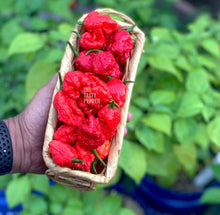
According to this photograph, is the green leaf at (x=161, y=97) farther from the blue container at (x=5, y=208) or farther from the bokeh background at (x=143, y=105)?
the blue container at (x=5, y=208)

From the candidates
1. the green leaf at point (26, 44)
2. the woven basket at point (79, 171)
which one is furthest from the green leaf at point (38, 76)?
the woven basket at point (79, 171)

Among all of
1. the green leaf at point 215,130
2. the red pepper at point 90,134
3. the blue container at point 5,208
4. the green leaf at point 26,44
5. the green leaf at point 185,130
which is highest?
the green leaf at point 26,44

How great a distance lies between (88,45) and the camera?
1.26 m

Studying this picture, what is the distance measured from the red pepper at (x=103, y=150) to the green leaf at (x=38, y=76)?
2.15 feet

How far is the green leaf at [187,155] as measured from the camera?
1.92 metres

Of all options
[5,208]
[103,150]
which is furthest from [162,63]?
[5,208]

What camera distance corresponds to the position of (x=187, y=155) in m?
1.93

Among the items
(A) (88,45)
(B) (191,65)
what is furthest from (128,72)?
(B) (191,65)

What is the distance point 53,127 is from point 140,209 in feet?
4.88

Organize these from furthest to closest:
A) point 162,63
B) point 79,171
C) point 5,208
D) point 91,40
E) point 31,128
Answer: point 5,208 → point 162,63 → point 31,128 → point 91,40 → point 79,171

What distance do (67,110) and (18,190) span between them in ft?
2.08

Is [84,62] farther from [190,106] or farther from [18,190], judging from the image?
[18,190]

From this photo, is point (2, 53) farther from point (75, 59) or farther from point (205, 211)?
point (205, 211)

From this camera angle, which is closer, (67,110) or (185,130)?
(67,110)
